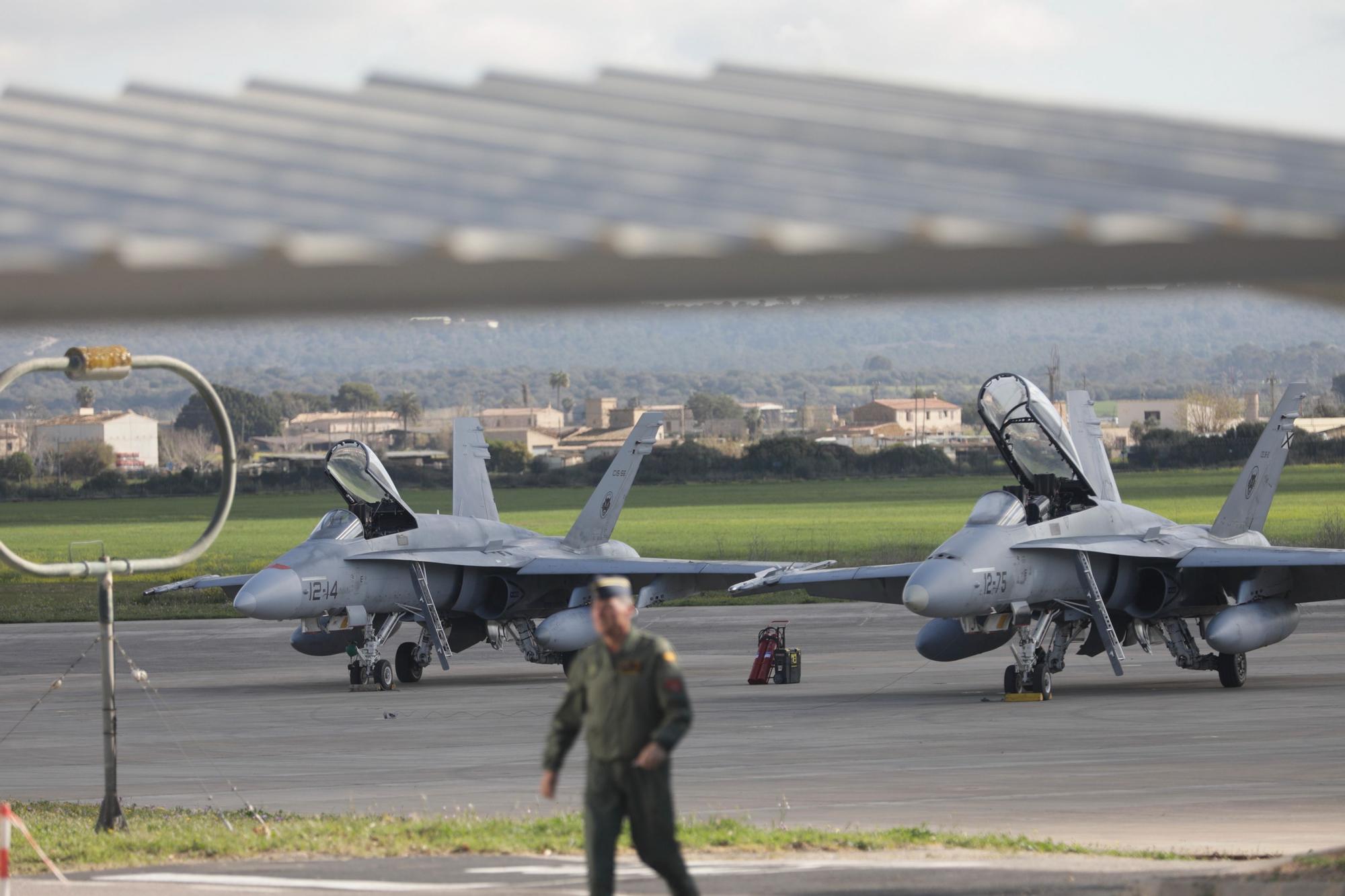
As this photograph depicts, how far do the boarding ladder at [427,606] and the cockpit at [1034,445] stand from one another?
28.7 ft

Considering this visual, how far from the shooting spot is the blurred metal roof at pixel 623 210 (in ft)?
17.2

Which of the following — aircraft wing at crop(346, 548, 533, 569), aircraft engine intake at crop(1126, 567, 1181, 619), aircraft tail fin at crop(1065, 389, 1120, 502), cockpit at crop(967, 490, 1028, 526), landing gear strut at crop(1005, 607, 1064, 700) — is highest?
aircraft tail fin at crop(1065, 389, 1120, 502)

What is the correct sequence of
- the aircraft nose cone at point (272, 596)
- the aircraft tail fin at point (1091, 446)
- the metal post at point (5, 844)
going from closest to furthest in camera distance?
1. the metal post at point (5, 844)
2. the aircraft nose cone at point (272, 596)
3. the aircraft tail fin at point (1091, 446)

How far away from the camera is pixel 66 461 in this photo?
134375 millimetres

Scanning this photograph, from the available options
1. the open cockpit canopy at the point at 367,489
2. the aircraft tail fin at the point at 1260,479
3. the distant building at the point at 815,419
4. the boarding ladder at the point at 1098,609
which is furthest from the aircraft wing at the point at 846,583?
the distant building at the point at 815,419

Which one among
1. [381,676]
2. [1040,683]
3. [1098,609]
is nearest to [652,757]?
[1040,683]

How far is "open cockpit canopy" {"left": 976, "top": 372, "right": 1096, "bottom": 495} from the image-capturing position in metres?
21.7

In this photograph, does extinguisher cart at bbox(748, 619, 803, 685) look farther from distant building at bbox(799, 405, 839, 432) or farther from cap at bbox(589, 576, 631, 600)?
distant building at bbox(799, 405, 839, 432)

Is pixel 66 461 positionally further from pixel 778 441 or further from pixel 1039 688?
pixel 1039 688

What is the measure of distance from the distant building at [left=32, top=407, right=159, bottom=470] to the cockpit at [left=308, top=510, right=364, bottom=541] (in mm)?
131332

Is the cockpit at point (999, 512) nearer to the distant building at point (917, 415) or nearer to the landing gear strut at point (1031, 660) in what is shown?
the landing gear strut at point (1031, 660)

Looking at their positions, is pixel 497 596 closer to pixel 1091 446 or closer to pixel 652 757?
pixel 1091 446

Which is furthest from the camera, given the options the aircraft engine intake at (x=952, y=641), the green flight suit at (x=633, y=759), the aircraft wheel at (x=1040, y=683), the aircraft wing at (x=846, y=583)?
the aircraft wing at (x=846, y=583)

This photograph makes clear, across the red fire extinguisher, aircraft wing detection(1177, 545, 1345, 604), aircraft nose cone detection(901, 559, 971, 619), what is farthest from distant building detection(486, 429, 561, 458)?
aircraft nose cone detection(901, 559, 971, 619)
